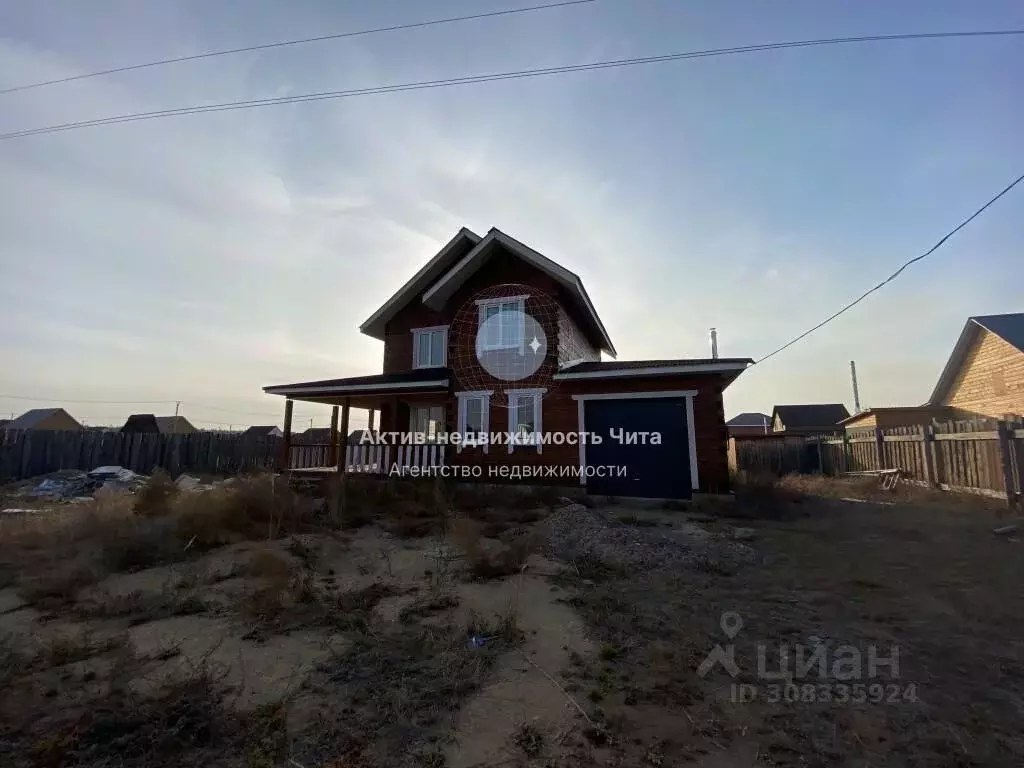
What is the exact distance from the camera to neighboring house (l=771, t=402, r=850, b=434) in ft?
123

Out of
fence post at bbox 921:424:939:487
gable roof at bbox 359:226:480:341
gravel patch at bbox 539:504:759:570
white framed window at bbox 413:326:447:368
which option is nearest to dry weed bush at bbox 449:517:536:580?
gravel patch at bbox 539:504:759:570

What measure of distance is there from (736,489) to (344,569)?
9.78 m

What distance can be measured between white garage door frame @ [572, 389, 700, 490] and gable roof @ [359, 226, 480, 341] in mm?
6474

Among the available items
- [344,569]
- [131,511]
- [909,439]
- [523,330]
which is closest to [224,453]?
[131,511]

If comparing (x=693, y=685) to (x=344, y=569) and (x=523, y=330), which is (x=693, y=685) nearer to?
(x=344, y=569)

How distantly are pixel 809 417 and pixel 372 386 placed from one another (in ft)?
124

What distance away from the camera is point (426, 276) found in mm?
15953

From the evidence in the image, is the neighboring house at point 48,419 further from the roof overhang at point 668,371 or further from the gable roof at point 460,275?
the roof overhang at point 668,371

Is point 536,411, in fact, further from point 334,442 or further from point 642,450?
point 334,442

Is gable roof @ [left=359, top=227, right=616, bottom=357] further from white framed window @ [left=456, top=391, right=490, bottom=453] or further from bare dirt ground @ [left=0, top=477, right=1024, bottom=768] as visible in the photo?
bare dirt ground @ [left=0, top=477, right=1024, bottom=768]

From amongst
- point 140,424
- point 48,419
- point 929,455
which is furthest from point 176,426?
point 929,455

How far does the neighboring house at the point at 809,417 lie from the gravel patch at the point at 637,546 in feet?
112

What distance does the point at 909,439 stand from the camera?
573 inches

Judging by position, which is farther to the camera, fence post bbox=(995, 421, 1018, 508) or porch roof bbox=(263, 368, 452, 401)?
porch roof bbox=(263, 368, 452, 401)
